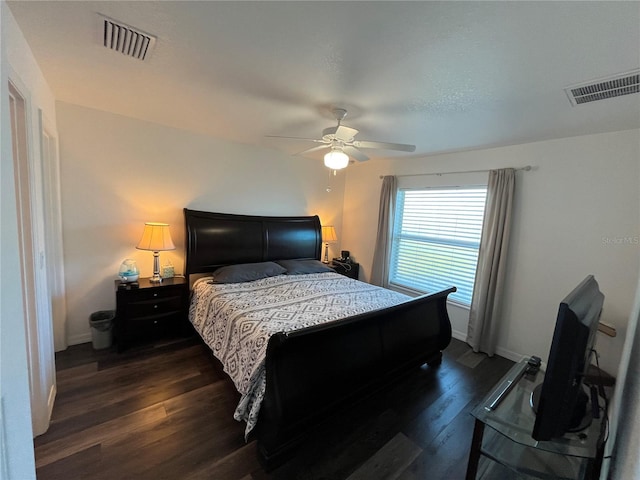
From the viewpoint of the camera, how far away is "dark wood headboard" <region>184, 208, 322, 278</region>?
10.8ft

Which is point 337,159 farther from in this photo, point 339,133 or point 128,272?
point 128,272

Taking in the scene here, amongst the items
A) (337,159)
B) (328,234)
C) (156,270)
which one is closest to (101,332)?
(156,270)

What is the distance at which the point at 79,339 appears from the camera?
291 centimetres

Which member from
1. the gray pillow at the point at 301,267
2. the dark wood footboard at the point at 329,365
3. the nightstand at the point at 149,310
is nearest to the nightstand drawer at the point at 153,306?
the nightstand at the point at 149,310

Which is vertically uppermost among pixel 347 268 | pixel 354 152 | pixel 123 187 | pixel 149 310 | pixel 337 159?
pixel 354 152

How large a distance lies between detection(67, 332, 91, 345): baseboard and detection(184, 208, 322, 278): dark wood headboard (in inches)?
46.5

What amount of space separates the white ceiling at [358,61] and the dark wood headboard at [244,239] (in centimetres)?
127

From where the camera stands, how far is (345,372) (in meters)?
1.99

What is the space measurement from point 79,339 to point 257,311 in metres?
2.18

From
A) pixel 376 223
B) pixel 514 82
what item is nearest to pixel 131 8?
pixel 514 82

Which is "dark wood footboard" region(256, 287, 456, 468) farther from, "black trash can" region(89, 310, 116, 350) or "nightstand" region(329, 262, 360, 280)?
"black trash can" region(89, 310, 116, 350)

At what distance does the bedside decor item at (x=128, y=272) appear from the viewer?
291 cm

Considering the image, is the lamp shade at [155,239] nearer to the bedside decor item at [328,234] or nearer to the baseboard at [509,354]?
the bedside decor item at [328,234]

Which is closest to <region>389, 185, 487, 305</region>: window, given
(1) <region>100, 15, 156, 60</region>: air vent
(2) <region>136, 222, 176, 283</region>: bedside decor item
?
(2) <region>136, 222, 176, 283</region>: bedside decor item
